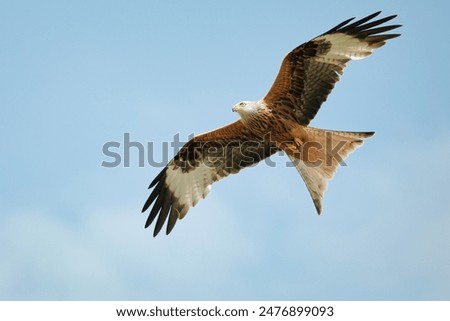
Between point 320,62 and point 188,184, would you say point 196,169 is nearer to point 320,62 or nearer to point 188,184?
point 188,184

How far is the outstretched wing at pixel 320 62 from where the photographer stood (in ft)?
28.0

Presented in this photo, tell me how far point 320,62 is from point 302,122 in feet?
2.69

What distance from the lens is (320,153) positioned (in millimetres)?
9000

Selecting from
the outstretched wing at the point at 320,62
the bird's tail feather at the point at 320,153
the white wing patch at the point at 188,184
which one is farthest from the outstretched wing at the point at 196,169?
the outstretched wing at the point at 320,62

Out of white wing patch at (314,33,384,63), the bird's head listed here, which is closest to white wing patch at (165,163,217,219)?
the bird's head

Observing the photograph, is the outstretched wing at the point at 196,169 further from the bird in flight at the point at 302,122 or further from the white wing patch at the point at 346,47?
the white wing patch at the point at 346,47

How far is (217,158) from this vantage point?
32.5 ft

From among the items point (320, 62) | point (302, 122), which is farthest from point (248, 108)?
point (320, 62)

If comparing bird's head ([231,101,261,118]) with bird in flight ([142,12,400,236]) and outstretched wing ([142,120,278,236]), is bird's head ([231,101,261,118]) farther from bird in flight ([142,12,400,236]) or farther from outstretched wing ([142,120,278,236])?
outstretched wing ([142,120,278,236])

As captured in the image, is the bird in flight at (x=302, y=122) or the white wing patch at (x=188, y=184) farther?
the white wing patch at (x=188, y=184)

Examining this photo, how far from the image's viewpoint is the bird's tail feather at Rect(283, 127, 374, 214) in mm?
8805

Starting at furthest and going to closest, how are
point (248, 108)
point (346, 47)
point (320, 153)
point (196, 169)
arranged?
point (196, 169) < point (320, 153) < point (248, 108) < point (346, 47)
